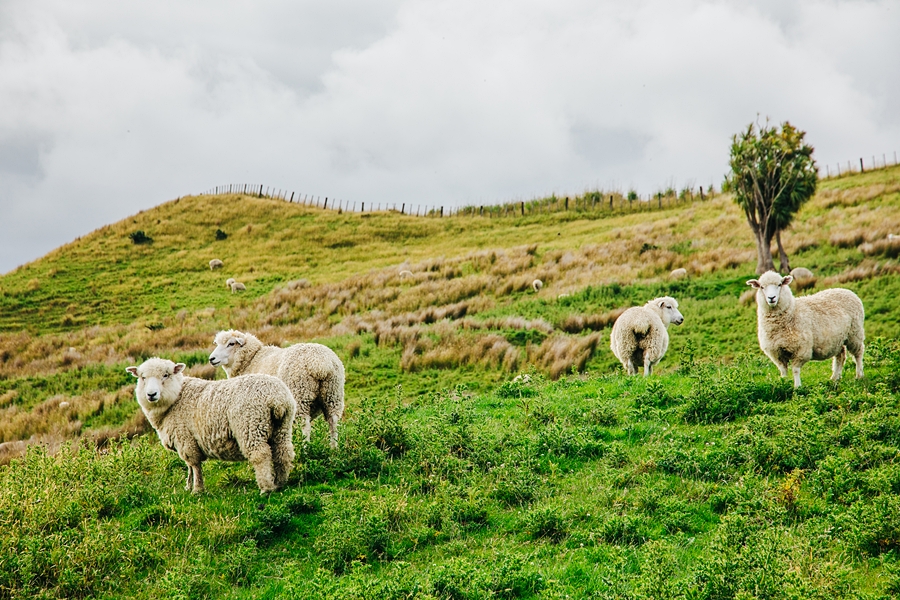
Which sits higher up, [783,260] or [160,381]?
[783,260]

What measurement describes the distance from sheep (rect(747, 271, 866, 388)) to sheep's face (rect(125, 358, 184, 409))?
9.72 metres

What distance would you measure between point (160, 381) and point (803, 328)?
34.6 ft

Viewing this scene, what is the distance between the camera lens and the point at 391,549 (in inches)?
257

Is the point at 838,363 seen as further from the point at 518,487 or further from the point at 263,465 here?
the point at 263,465

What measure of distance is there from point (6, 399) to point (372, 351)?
13936 millimetres

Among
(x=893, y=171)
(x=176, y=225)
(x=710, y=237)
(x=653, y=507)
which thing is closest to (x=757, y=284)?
(x=653, y=507)

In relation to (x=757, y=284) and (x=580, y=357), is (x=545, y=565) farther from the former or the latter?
(x=580, y=357)

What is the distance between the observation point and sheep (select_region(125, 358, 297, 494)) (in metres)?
7.77

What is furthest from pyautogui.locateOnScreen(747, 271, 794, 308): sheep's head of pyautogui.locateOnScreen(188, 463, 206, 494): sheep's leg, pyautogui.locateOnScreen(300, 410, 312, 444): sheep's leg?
pyautogui.locateOnScreen(188, 463, 206, 494): sheep's leg

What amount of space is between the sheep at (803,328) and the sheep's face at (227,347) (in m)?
9.64

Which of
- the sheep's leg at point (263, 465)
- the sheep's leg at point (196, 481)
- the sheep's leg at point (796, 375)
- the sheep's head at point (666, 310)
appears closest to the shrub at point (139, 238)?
the sheep's head at point (666, 310)

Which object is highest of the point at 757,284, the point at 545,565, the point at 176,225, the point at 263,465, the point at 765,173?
the point at 176,225

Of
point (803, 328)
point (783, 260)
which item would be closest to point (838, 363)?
point (803, 328)

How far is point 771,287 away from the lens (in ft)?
34.4
